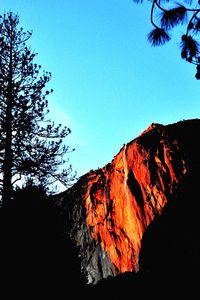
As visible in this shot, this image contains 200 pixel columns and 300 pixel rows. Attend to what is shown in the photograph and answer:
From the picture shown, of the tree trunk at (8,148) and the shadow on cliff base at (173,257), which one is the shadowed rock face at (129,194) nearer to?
the tree trunk at (8,148)

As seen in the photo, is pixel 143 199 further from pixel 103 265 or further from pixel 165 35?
pixel 165 35

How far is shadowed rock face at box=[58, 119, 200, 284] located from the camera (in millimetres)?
17094

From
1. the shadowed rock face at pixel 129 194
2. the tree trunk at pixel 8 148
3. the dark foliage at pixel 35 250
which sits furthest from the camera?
the shadowed rock face at pixel 129 194

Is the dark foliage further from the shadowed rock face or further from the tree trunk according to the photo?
the shadowed rock face

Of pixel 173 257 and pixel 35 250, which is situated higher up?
pixel 35 250

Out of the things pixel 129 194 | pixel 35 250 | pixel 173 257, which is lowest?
pixel 173 257

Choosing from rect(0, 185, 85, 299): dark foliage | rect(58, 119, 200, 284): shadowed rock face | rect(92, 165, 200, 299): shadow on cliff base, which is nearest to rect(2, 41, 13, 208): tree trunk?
rect(92, 165, 200, 299): shadow on cliff base

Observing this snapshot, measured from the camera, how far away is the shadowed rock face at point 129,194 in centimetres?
1709

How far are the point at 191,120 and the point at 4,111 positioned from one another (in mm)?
11268

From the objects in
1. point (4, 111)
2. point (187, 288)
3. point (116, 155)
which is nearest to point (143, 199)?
point (116, 155)

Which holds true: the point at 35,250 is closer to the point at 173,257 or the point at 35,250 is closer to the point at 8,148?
the point at 173,257

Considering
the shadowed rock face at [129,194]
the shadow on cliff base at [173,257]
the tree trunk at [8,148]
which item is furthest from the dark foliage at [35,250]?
the shadowed rock face at [129,194]

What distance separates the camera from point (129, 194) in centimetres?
Answer: 1806

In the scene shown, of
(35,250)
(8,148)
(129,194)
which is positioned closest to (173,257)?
(35,250)
